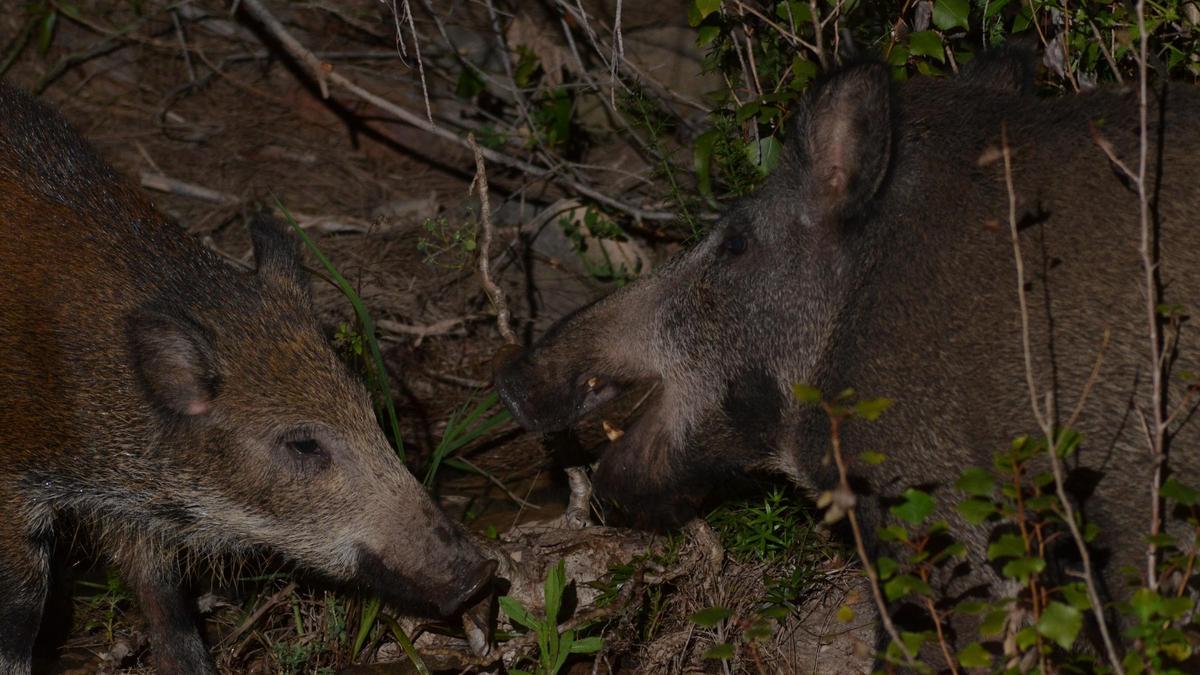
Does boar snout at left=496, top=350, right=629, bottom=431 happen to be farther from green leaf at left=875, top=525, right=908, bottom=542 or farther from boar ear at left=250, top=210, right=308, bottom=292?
green leaf at left=875, top=525, right=908, bottom=542

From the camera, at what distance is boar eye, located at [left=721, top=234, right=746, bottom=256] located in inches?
142

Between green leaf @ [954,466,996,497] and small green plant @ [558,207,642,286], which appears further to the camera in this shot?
small green plant @ [558,207,642,286]

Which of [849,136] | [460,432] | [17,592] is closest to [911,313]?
[849,136]

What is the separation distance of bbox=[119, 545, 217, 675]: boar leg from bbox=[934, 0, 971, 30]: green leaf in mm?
2874

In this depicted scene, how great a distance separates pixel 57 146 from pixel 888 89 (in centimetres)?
263

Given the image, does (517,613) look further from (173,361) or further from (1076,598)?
(1076,598)

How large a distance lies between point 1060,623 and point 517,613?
167 cm

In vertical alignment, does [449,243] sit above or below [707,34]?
below

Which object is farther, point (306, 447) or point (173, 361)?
point (306, 447)

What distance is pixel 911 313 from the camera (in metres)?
3.22

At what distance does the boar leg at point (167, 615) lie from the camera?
13.3 ft

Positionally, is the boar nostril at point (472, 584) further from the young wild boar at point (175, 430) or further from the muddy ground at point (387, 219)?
the muddy ground at point (387, 219)

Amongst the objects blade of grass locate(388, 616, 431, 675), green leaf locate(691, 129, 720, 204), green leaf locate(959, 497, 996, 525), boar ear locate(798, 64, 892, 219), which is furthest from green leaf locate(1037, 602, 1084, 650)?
green leaf locate(691, 129, 720, 204)

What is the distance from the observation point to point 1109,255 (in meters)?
3.11
